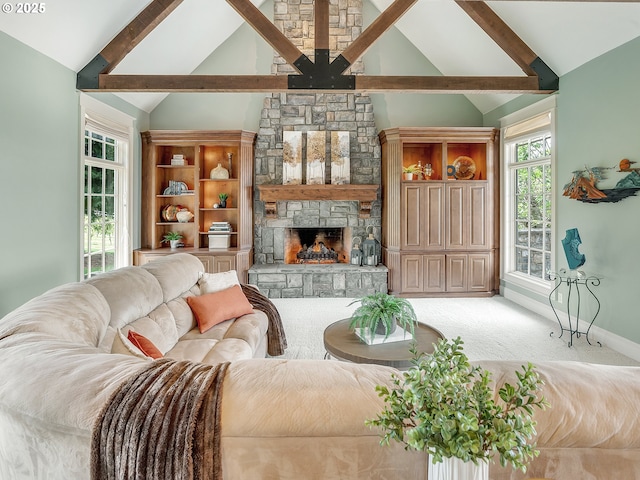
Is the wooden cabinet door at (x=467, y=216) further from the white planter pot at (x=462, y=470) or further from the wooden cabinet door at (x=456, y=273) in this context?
the white planter pot at (x=462, y=470)

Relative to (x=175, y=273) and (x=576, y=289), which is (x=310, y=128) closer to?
(x=175, y=273)

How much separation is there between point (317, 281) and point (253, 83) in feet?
9.37

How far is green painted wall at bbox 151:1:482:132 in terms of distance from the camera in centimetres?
555

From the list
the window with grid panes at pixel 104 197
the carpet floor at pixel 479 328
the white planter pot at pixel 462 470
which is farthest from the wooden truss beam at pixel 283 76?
the white planter pot at pixel 462 470

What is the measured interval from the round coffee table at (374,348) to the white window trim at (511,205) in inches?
106

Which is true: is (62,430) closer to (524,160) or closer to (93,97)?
(93,97)

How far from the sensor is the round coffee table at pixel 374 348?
83.4 inches

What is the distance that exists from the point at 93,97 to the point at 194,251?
230 cm

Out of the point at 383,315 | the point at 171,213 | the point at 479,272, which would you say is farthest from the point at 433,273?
the point at 171,213

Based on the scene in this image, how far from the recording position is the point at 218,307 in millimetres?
2691

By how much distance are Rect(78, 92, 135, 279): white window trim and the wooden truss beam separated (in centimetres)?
35

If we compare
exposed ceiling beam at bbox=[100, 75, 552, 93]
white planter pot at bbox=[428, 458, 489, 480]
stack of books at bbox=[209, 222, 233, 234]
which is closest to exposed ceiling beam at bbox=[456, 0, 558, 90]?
exposed ceiling beam at bbox=[100, 75, 552, 93]

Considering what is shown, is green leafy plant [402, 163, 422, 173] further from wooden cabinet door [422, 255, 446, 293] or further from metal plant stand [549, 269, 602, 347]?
metal plant stand [549, 269, 602, 347]

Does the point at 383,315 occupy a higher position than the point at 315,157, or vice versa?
the point at 315,157
